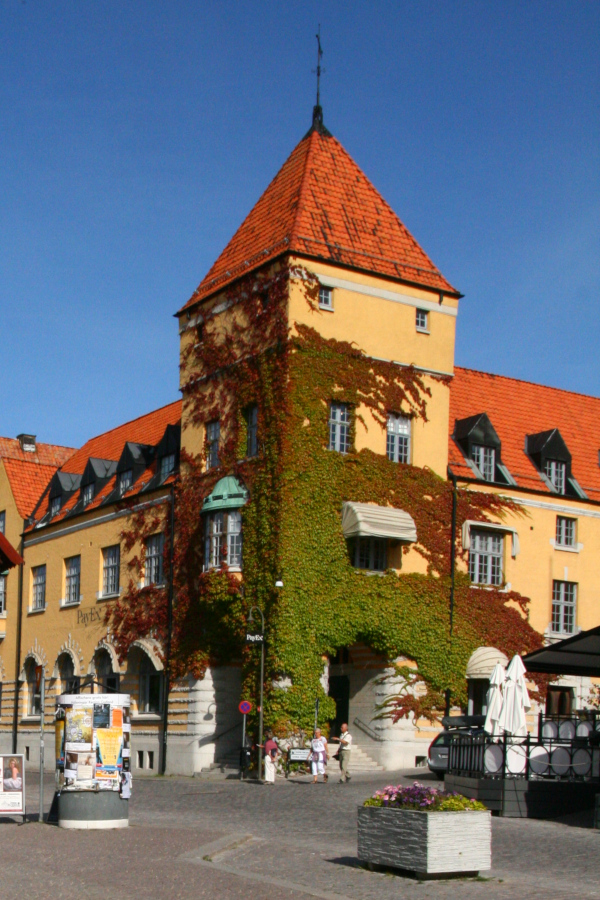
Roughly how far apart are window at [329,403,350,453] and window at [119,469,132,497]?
11.8 metres

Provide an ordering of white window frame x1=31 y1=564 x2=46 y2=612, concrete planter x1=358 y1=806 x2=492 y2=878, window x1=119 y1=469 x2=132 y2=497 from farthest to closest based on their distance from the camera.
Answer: white window frame x1=31 y1=564 x2=46 y2=612 < window x1=119 y1=469 x2=132 y2=497 < concrete planter x1=358 y1=806 x2=492 y2=878

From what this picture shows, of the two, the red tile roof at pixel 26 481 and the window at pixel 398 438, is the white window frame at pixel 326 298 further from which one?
the red tile roof at pixel 26 481

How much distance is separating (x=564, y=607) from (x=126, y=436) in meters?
20.7

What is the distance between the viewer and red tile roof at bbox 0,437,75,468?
63.2 meters

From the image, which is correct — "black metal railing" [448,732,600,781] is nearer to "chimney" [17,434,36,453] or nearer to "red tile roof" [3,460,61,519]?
"red tile roof" [3,460,61,519]

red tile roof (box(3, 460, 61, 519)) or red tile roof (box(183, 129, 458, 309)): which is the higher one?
red tile roof (box(183, 129, 458, 309))

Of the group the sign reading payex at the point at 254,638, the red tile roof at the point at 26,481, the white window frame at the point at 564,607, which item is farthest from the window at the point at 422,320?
the red tile roof at the point at 26,481

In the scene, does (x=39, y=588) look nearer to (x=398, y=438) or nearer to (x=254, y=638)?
(x=254, y=638)

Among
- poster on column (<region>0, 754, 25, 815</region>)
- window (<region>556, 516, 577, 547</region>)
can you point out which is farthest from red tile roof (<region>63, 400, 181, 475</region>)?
poster on column (<region>0, 754, 25, 815</region>)

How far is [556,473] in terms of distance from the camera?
4522 cm

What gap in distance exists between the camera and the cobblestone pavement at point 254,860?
14.7 metres

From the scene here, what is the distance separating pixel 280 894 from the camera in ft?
46.9

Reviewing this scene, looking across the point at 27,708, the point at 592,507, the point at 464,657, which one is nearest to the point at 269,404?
the point at 464,657

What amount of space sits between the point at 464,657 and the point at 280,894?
2597 cm
